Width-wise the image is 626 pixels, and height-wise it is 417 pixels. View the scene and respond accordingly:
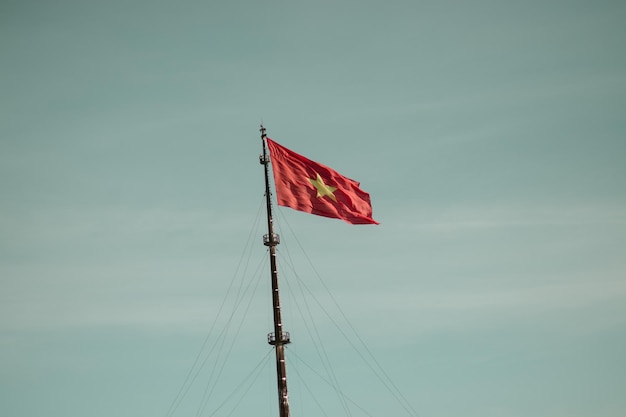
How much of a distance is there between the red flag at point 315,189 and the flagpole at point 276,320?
1.57m

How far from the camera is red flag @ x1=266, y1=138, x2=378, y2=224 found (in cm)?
4788

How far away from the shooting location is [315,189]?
162ft

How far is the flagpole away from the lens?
4457 centimetres

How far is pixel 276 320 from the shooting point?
46.1m

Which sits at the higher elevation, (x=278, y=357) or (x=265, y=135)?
(x=265, y=135)

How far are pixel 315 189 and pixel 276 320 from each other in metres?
8.34

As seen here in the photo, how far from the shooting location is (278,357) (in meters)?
45.4

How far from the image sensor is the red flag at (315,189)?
47.9 metres

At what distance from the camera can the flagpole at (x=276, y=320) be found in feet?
146

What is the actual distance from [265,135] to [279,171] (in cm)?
260

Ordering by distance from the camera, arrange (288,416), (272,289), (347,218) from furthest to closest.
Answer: (347,218), (272,289), (288,416)

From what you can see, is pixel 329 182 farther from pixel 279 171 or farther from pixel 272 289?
pixel 272 289

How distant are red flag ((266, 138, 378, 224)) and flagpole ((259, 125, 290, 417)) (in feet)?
5.14

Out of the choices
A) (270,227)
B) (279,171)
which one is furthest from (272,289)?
(279,171)
